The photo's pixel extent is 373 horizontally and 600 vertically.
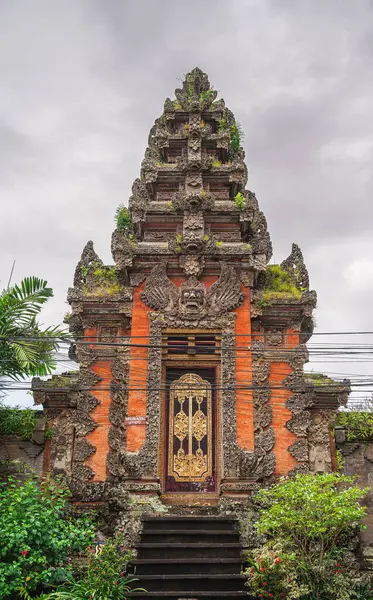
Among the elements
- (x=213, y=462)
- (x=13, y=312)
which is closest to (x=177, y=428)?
(x=213, y=462)

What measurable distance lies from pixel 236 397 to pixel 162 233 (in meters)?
4.77

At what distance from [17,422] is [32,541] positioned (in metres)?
3.90

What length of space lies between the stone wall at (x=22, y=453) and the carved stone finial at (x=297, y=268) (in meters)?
7.09

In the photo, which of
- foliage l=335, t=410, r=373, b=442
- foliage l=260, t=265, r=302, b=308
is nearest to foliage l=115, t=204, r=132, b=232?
foliage l=260, t=265, r=302, b=308

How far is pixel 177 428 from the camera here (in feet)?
47.2

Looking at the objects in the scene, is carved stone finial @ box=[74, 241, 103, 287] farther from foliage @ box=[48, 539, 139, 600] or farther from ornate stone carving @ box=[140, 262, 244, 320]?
foliage @ box=[48, 539, 139, 600]

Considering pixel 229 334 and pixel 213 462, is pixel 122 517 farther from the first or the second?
pixel 229 334

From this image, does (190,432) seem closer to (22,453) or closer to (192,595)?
(22,453)

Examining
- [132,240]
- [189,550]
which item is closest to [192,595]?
[189,550]

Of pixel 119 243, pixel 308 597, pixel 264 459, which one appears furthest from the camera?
pixel 119 243

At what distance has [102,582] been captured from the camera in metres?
10.5

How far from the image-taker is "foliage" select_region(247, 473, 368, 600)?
10695mm

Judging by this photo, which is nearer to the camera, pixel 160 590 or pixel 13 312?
pixel 160 590

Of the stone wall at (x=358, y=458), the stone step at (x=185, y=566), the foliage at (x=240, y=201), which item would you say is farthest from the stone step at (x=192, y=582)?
the foliage at (x=240, y=201)
